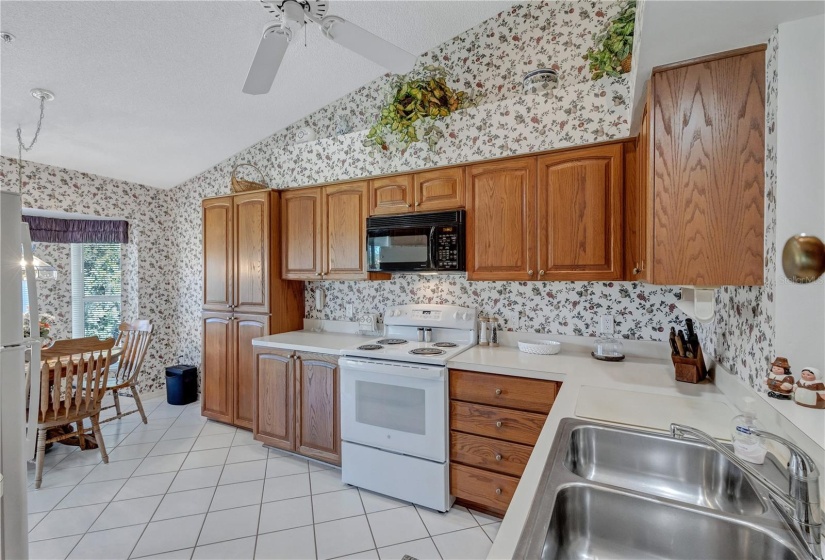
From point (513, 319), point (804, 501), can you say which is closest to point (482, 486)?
point (513, 319)

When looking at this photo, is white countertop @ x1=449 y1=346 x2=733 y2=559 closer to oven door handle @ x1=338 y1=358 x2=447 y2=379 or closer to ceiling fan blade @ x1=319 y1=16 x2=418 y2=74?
oven door handle @ x1=338 y1=358 x2=447 y2=379

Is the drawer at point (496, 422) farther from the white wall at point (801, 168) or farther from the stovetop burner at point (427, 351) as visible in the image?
the white wall at point (801, 168)

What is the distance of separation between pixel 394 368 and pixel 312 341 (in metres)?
0.94

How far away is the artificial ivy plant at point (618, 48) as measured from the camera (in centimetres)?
180

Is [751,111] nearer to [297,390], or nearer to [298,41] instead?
[298,41]

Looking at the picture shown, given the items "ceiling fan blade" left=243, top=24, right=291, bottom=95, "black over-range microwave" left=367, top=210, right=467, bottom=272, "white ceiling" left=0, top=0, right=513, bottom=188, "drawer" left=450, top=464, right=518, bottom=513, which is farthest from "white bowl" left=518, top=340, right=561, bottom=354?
"white ceiling" left=0, top=0, right=513, bottom=188

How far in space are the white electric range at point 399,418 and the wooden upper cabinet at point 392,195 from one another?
0.94 m

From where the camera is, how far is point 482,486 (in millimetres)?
2205

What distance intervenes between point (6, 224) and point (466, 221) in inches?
94.0

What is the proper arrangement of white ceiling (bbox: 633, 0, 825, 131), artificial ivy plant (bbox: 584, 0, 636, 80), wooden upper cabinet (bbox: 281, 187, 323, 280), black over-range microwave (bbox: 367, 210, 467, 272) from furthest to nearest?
1. wooden upper cabinet (bbox: 281, 187, 323, 280)
2. black over-range microwave (bbox: 367, 210, 467, 272)
3. artificial ivy plant (bbox: 584, 0, 636, 80)
4. white ceiling (bbox: 633, 0, 825, 131)

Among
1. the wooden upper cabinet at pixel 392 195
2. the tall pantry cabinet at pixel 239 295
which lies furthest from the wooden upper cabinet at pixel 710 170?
the tall pantry cabinet at pixel 239 295

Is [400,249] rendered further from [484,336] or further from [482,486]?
[482,486]

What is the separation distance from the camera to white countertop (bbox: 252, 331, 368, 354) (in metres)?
2.79

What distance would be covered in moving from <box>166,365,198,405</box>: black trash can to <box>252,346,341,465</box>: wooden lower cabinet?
161cm
